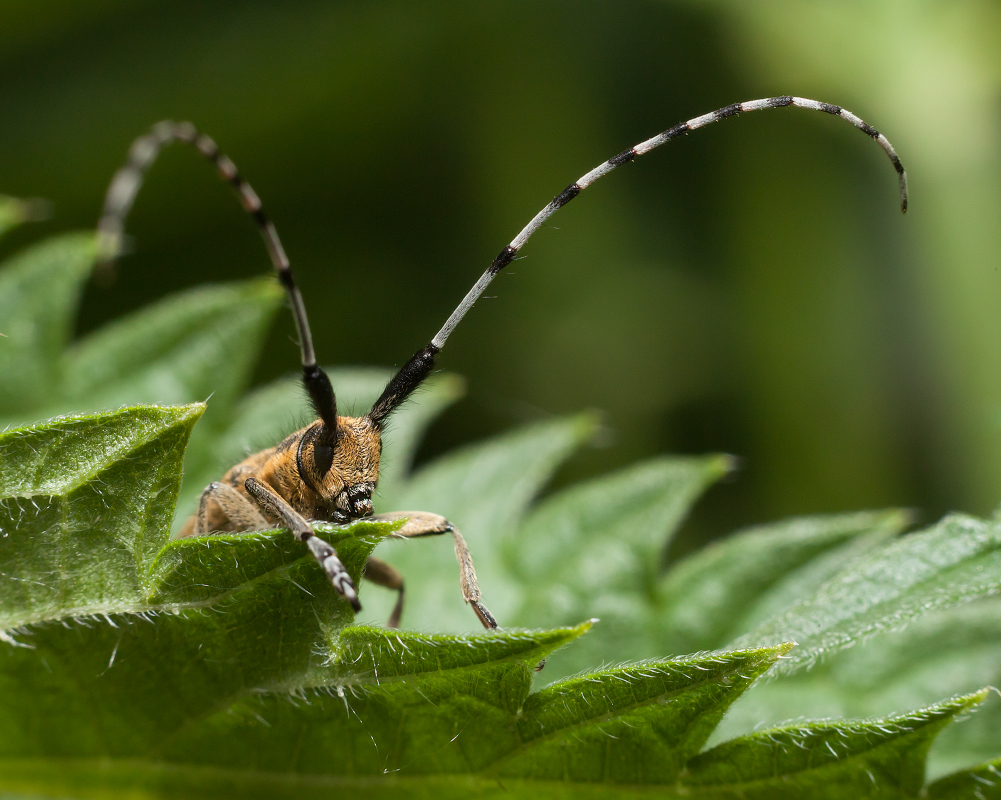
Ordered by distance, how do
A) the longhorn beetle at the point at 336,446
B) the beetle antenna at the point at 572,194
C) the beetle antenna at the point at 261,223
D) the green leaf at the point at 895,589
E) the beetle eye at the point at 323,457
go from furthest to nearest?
the beetle eye at the point at 323,457 < the beetle antenna at the point at 572,194 < the longhorn beetle at the point at 336,446 < the beetle antenna at the point at 261,223 < the green leaf at the point at 895,589

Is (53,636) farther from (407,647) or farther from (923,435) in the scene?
(923,435)

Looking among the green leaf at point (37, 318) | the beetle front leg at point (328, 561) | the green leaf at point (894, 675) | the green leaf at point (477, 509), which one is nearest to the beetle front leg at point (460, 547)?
the beetle front leg at point (328, 561)

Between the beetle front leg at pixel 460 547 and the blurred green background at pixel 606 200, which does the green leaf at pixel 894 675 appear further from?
the blurred green background at pixel 606 200

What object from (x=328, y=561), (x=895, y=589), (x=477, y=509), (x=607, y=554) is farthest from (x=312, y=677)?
(x=477, y=509)

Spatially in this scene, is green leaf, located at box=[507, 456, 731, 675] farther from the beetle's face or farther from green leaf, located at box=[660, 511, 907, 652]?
the beetle's face

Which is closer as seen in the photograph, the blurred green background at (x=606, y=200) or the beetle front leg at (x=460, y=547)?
the beetle front leg at (x=460, y=547)

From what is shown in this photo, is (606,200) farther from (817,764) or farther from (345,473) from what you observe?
(817,764)
